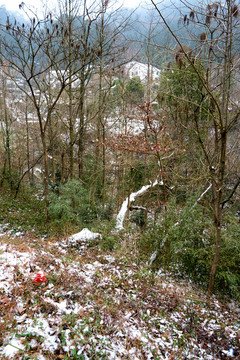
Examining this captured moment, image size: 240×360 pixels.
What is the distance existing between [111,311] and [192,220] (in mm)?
2970

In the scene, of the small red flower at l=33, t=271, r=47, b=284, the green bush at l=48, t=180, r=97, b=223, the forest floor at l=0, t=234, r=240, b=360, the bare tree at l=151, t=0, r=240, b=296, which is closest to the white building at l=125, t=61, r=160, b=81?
the bare tree at l=151, t=0, r=240, b=296

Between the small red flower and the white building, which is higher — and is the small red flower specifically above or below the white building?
below

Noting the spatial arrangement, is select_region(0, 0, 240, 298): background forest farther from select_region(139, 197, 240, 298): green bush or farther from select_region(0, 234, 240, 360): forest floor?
select_region(0, 234, 240, 360): forest floor

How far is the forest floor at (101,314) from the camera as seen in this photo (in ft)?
8.35

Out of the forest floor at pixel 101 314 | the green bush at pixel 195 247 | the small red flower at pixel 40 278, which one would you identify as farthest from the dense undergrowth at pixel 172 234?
the small red flower at pixel 40 278

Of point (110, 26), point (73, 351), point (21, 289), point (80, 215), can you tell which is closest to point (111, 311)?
point (73, 351)

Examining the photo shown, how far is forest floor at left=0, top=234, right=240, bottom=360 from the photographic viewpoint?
2545 millimetres

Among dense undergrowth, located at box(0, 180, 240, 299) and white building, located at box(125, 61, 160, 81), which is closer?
dense undergrowth, located at box(0, 180, 240, 299)

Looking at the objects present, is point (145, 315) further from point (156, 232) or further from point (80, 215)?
point (80, 215)

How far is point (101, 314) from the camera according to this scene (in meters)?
3.19

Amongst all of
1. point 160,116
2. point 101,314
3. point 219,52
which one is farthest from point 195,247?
point 160,116

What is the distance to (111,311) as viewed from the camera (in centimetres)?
332

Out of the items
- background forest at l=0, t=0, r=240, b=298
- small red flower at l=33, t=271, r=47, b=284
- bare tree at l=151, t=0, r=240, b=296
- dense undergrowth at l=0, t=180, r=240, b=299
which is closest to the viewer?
bare tree at l=151, t=0, r=240, b=296

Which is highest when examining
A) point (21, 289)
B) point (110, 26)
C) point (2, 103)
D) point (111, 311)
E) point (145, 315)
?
point (110, 26)
